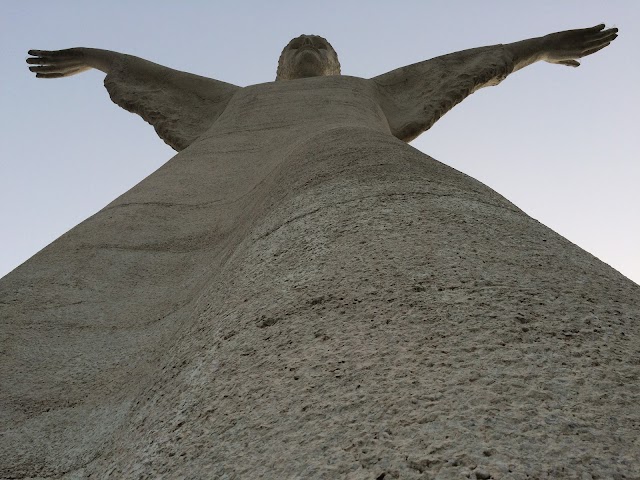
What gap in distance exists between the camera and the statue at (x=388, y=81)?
5266mm

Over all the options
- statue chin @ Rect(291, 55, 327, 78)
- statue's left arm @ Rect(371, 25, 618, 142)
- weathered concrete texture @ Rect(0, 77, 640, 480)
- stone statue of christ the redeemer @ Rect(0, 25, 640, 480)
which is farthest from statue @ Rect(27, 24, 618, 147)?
weathered concrete texture @ Rect(0, 77, 640, 480)

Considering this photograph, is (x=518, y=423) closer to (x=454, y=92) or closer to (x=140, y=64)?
(x=454, y=92)

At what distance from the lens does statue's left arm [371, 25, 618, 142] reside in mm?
5297

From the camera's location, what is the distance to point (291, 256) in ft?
5.63

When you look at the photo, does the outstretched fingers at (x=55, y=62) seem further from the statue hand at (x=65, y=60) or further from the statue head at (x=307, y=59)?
the statue head at (x=307, y=59)

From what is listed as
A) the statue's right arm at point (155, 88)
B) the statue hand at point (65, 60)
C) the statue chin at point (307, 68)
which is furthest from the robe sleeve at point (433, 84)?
the statue hand at point (65, 60)

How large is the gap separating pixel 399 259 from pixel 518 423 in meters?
0.62

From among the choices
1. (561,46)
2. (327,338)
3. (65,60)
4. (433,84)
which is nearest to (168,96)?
(65,60)

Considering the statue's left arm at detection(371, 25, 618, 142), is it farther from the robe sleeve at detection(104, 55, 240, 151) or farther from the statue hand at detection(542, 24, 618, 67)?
the robe sleeve at detection(104, 55, 240, 151)

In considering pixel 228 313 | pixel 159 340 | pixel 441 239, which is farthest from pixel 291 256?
pixel 159 340

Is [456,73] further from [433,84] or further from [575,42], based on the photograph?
[575,42]

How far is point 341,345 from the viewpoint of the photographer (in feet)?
4.09

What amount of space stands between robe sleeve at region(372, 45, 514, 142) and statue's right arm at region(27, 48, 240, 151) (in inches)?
49.1

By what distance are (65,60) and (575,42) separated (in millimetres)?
4091
